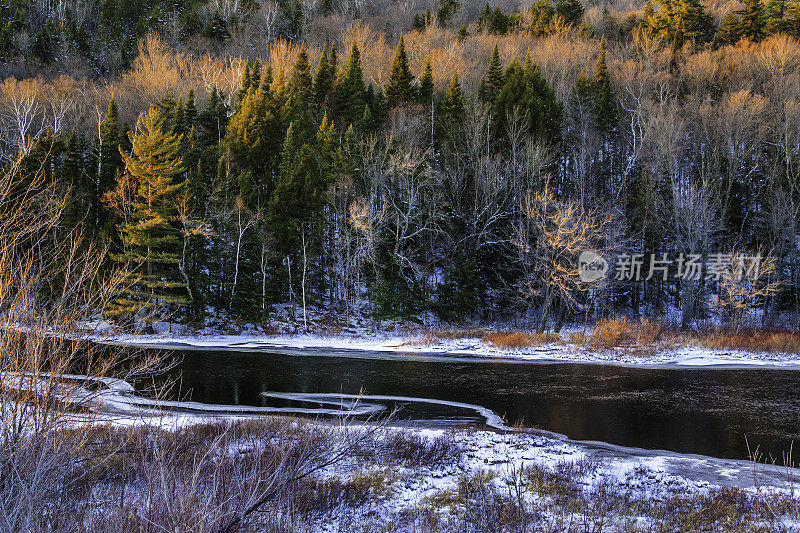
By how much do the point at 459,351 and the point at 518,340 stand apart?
346cm

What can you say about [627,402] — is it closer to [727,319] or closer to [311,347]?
[311,347]

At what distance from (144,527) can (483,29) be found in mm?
68492

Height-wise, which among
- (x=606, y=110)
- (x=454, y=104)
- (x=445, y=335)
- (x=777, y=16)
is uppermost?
(x=777, y=16)

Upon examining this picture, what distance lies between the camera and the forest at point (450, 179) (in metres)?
33.5

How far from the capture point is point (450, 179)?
3859 cm

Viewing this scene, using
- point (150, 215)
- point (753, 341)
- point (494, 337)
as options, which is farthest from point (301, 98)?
point (753, 341)

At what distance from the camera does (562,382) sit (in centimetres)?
2084

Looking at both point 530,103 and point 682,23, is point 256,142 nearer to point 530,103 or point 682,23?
point 530,103

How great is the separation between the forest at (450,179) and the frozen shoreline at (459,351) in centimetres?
259

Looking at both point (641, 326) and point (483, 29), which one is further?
point (483, 29)

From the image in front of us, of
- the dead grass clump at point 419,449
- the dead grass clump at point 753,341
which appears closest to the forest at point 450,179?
the dead grass clump at point 753,341

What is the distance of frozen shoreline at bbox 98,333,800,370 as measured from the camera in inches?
984

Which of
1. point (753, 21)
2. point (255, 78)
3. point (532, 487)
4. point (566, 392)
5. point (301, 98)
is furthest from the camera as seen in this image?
point (753, 21)

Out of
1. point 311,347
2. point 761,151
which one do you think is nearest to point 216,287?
point 311,347
